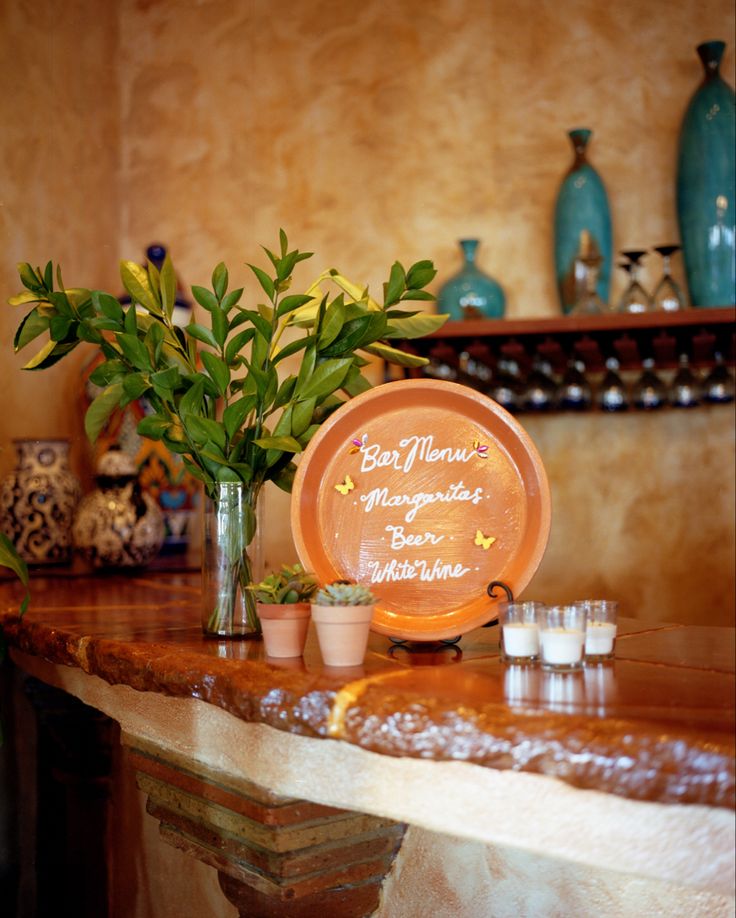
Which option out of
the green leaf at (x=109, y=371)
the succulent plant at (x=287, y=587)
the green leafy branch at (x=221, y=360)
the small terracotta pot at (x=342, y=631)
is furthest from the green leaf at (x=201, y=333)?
the small terracotta pot at (x=342, y=631)

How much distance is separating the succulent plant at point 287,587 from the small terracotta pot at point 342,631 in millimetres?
76

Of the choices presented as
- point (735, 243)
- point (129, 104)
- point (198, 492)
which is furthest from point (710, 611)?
point (129, 104)

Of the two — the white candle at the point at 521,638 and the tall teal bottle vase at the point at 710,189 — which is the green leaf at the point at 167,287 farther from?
the tall teal bottle vase at the point at 710,189

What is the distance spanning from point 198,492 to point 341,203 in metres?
1.02

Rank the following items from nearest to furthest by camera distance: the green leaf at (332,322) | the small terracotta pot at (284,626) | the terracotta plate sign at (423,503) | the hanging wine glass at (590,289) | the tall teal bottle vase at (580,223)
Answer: the small terracotta pot at (284,626) → the terracotta plate sign at (423,503) → the green leaf at (332,322) → the hanging wine glass at (590,289) → the tall teal bottle vase at (580,223)

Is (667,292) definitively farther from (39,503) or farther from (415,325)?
(39,503)

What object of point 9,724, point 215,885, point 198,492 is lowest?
point 215,885

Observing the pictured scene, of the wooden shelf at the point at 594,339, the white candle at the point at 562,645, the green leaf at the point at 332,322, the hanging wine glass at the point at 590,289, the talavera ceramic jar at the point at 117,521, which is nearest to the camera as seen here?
the white candle at the point at 562,645

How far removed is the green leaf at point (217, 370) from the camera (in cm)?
140

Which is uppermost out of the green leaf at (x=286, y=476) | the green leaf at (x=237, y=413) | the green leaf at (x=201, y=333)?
the green leaf at (x=201, y=333)

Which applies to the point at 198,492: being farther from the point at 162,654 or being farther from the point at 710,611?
the point at 162,654

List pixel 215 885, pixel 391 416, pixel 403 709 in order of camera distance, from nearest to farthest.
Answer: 1. pixel 403 709
2. pixel 391 416
3. pixel 215 885

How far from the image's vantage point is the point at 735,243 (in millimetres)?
2781

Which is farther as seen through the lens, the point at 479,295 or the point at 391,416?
the point at 479,295
